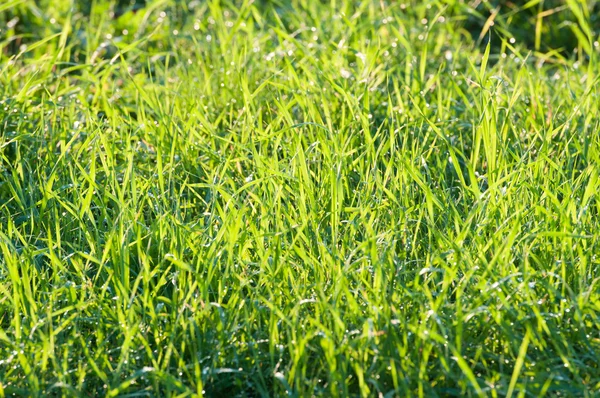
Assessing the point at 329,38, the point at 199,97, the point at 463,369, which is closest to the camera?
the point at 463,369

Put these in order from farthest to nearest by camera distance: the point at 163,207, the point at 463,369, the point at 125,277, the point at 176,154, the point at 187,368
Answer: the point at 176,154 → the point at 163,207 → the point at 125,277 → the point at 187,368 → the point at 463,369

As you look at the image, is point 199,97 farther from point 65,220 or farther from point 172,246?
point 172,246

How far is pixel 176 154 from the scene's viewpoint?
275 cm

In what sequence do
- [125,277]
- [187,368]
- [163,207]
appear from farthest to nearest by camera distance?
1. [163,207]
2. [125,277]
3. [187,368]

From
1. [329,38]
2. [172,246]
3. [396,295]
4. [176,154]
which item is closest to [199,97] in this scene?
[176,154]

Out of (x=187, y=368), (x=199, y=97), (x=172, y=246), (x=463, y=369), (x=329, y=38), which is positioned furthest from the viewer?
(x=329, y=38)

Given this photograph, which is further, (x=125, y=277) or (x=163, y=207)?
(x=163, y=207)

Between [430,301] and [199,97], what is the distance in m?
1.51

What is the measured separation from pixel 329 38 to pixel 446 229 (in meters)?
1.55

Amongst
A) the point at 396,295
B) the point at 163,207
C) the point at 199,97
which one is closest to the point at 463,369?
the point at 396,295

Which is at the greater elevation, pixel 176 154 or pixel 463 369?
pixel 176 154

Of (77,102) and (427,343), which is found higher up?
(77,102)

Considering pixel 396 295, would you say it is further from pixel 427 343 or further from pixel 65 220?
pixel 65 220

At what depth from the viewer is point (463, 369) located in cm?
172
